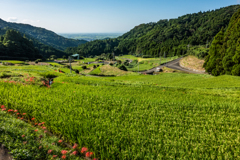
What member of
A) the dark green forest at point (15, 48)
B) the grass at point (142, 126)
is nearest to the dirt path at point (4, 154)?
the grass at point (142, 126)

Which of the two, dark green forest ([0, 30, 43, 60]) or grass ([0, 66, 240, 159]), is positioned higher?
dark green forest ([0, 30, 43, 60])

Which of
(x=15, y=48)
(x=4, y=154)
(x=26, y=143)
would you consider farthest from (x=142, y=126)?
(x=15, y=48)

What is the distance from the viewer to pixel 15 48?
91250mm

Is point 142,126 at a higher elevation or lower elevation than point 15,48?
lower

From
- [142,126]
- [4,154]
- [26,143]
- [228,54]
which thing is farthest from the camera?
[228,54]

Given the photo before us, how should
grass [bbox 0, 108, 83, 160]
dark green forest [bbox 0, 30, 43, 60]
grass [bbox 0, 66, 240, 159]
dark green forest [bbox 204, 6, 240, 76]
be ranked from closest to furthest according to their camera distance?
grass [bbox 0, 108, 83, 160]
grass [bbox 0, 66, 240, 159]
dark green forest [bbox 204, 6, 240, 76]
dark green forest [bbox 0, 30, 43, 60]

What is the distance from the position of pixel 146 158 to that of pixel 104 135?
2009mm

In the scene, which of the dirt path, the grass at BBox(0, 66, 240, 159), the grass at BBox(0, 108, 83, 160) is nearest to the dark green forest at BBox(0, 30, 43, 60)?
the grass at BBox(0, 66, 240, 159)

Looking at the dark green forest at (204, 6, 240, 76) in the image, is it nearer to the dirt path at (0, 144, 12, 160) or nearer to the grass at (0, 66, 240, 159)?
the grass at (0, 66, 240, 159)

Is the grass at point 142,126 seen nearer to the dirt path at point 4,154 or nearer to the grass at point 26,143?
the grass at point 26,143

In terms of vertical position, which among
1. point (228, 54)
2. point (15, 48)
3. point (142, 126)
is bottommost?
point (142, 126)

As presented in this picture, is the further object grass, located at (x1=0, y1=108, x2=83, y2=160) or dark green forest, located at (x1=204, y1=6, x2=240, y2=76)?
dark green forest, located at (x1=204, y1=6, x2=240, y2=76)

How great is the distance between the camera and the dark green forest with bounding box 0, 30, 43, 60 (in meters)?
85.2

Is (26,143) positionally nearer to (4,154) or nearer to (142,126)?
(4,154)
